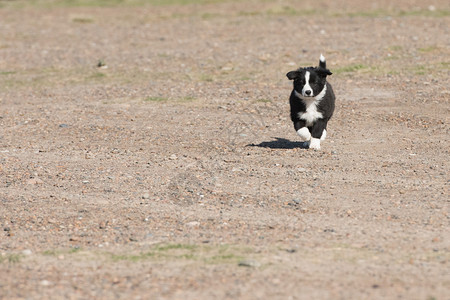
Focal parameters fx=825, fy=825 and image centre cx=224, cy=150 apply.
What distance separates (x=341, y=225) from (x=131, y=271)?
2044 millimetres

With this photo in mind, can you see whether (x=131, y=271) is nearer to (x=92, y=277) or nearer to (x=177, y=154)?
(x=92, y=277)

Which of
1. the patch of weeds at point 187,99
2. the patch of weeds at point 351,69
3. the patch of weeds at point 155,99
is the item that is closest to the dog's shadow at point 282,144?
the patch of weeds at point 187,99

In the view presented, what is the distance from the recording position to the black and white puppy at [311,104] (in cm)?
1008

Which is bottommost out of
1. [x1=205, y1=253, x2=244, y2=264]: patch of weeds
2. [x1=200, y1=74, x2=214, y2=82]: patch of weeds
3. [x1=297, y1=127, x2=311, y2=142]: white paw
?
[x1=205, y1=253, x2=244, y2=264]: patch of weeds

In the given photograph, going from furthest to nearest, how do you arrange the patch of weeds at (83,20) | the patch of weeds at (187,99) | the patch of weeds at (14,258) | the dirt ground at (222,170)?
the patch of weeds at (83,20) < the patch of weeds at (187,99) < the patch of weeds at (14,258) < the dirt ground at (222,170)

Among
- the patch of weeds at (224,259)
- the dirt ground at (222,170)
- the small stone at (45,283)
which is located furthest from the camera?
the patch of weeds at (224,259)

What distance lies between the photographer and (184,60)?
16844mm

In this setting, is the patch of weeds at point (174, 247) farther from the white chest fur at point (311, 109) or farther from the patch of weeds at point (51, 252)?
the white chest fur at point (311, 109)

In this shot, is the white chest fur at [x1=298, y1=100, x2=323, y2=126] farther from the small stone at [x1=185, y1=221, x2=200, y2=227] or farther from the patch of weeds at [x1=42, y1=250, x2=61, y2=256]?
the patch of weeds at [x1=42, y1=250, x2=61, y2=256]

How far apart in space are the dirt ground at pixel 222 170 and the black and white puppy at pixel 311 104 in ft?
0.94

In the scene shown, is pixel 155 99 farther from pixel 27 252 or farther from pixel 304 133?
pixel 27 252

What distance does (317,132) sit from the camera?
10.2 m

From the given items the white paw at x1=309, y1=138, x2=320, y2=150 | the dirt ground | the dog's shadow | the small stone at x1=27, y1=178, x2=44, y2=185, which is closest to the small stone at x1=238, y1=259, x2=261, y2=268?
the dirt ground

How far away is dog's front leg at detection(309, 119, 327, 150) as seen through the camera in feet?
33.5
